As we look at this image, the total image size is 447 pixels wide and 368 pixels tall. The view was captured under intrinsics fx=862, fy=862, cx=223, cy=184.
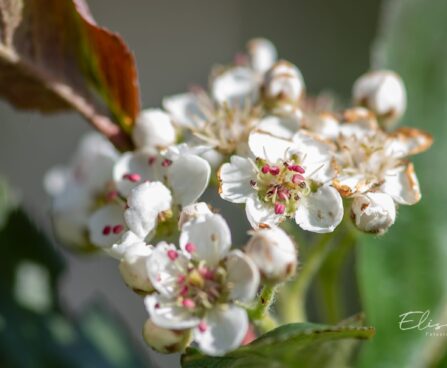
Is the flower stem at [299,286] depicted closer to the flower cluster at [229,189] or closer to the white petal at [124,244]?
the flower cluster at [229,189]

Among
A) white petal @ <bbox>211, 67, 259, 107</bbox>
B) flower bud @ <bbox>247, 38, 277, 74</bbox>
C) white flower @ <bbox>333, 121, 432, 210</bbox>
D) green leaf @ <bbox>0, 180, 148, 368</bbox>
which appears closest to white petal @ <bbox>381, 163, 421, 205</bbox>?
white flower @ <bbox>333, 121, 432, 210</bbox>

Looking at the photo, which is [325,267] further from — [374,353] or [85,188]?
[85,188]

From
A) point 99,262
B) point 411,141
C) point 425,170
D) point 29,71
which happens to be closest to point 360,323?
point 411,141

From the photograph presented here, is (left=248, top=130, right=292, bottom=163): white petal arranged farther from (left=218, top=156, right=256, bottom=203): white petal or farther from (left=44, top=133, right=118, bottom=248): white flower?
(left=44, top=133, right=118, bottom=248): white flower

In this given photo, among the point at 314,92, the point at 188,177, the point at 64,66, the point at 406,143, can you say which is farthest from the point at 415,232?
the point at 314,92

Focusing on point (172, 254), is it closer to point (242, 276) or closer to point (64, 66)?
point (242, 276)

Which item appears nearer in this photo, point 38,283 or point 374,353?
point 374,353
